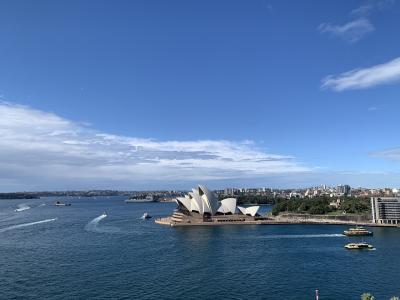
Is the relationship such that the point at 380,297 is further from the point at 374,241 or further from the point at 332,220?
the point at 332,220

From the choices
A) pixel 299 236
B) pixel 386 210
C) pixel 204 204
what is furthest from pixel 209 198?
Result: pixel 386 210

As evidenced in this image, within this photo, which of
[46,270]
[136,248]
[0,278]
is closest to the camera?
[0,278]

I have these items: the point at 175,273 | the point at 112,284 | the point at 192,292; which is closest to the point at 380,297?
the point at 192,292

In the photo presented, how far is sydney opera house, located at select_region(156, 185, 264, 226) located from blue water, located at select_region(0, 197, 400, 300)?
579 inches

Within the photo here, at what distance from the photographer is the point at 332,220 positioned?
6719 cm

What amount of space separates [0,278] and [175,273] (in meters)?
11.8

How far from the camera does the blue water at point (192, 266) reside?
82.4ft

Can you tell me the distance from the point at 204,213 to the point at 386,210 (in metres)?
27.4

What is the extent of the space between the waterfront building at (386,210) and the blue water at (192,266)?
29.9 feet

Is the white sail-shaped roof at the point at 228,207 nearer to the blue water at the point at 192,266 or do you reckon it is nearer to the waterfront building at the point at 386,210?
the blue water at the point at 192,266

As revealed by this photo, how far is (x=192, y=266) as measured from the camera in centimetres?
3272

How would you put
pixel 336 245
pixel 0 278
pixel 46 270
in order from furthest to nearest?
pixel 336 245, pixel 46 270, pixel 0 278

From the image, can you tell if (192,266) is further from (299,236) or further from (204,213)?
(204,213)

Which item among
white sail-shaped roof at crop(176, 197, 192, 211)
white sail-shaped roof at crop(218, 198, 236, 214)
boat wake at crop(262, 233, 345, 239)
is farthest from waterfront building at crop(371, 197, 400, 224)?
white sail-shaped roof at crop(176, 197, 192, 211)
